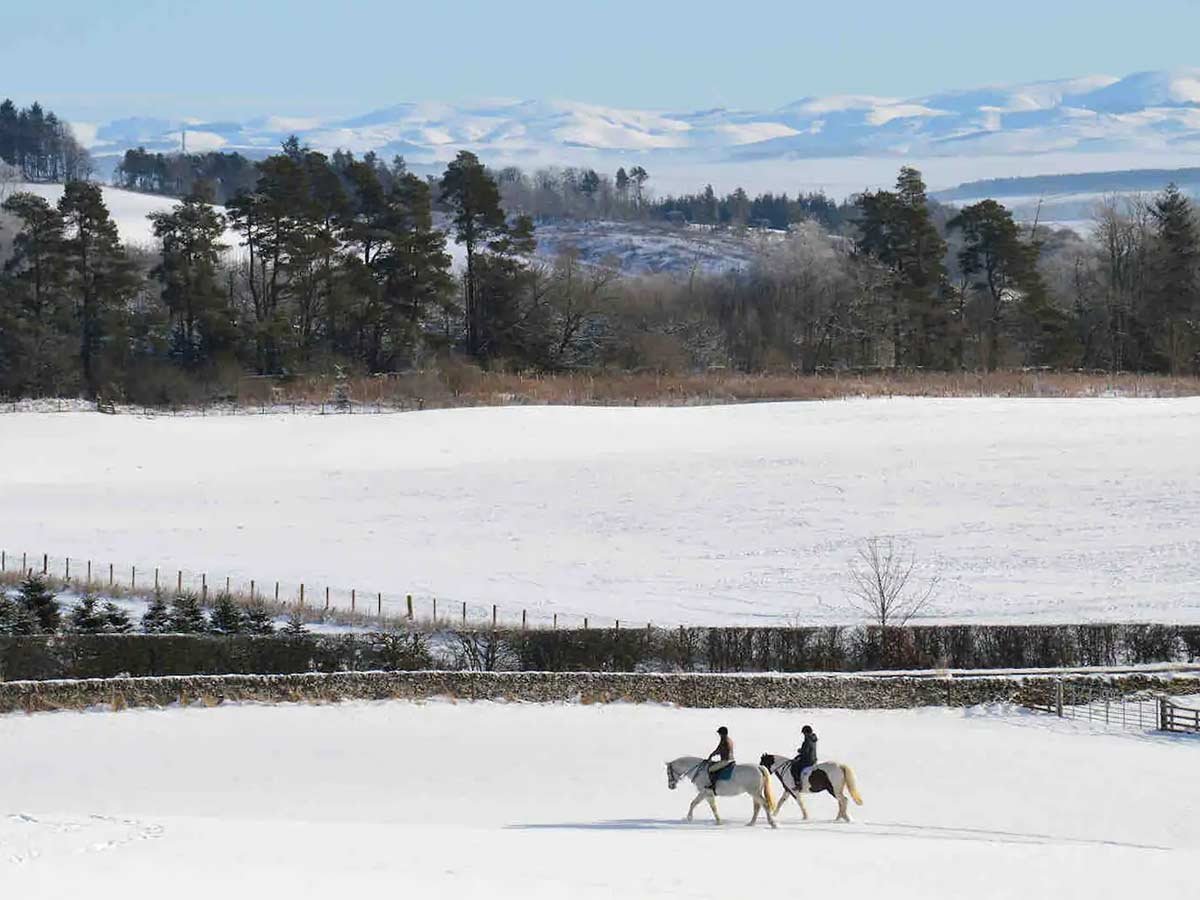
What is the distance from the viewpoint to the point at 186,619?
37.4 m

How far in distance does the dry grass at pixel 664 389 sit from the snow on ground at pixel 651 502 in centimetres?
498

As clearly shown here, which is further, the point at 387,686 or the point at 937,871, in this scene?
the point at 387,686

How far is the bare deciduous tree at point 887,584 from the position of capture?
40.0m

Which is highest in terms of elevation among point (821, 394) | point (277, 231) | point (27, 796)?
point (277, 231)

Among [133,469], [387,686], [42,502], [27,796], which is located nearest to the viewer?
[27,796]

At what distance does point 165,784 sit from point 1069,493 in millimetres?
33119

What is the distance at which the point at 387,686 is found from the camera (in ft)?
108

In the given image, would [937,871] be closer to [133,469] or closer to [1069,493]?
[1069,493]

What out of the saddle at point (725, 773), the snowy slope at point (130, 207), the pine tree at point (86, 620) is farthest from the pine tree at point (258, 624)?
the snowy slope at point (130, 207)

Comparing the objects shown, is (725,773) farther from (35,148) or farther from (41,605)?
(35,148)

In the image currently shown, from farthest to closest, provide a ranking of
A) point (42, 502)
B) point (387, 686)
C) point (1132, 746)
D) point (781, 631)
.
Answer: point (42, 502) < point (781, 631) < point (387, 686) < point (1132, 746)

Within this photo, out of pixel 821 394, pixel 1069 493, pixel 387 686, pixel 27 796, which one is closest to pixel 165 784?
pixel 27 796

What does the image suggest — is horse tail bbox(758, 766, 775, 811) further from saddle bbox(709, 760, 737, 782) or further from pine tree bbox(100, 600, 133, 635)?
pine tree bbox(100, 600, 133, 635)

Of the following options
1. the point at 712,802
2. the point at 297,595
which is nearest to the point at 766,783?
the point at 712,802
